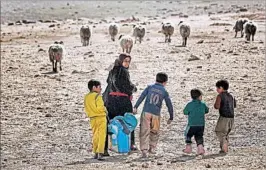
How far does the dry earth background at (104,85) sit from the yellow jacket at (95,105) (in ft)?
2.56

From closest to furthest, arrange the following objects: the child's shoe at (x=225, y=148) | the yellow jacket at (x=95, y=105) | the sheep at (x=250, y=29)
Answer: the yellow jacket at (x=95, y=105) → the child's shoe at (x=225, y=148) → the sheep at (x=250, y=29)

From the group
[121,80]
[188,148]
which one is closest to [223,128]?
[188,148]

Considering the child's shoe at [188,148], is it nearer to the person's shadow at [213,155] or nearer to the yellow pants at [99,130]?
the person's shadow at [213,155]

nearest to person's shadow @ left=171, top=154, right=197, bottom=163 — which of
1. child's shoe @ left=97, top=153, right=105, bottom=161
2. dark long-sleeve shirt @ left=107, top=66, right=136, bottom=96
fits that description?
child's shoe @ left=97, top=153, right=105, bottom=161

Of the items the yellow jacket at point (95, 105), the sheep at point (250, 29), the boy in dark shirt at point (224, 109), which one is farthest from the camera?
the sheep at point (250, 29)

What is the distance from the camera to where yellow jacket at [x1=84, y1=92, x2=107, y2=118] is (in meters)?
9.90

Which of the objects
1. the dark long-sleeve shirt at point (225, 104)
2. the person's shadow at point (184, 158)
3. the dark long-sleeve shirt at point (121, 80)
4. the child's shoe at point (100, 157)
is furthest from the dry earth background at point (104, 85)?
the dark long-sleeve shirt at point (121, 80)

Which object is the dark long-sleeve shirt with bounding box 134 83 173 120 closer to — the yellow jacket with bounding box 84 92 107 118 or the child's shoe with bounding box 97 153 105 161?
the yellow jacket with bounding box 84 92 107 118

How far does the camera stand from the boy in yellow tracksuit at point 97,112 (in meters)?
9.91

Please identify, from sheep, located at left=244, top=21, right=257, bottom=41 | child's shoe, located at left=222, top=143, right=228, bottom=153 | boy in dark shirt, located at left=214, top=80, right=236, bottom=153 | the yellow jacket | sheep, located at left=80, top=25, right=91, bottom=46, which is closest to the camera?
the yellow jacket

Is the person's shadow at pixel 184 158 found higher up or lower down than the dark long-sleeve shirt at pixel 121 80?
lower down

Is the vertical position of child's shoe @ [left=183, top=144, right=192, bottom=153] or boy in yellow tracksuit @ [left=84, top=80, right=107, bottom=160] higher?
boy in yellow tracksuit @ [left=84, top=80, right=107, bottom=160]

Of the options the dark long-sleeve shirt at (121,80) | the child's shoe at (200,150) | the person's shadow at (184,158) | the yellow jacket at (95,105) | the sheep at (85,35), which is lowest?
the person's shadow at (184,158)

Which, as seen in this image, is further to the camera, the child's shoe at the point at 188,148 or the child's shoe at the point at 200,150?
the child's shoe at the point at 188,148
